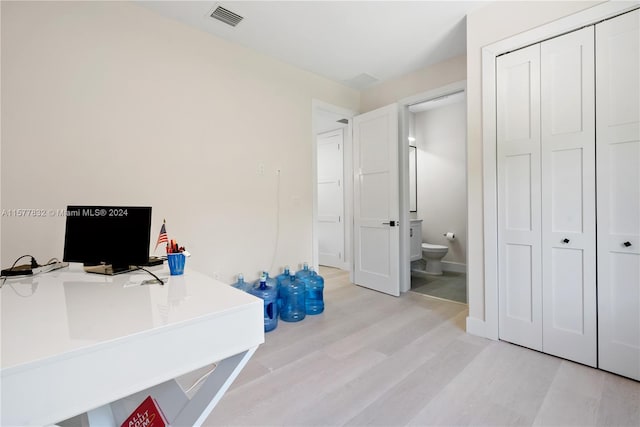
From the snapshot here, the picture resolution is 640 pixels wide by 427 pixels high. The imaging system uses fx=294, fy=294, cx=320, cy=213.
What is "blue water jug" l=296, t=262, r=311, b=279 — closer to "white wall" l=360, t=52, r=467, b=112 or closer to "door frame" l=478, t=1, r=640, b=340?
"door frame" l=478, t=1, r=640, b=340

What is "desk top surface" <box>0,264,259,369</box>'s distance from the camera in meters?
0.69

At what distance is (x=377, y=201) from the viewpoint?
3.66 m

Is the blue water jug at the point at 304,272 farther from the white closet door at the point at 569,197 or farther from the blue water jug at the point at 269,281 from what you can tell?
the white closet door at the point at 569,197

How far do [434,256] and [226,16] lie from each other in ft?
13.1

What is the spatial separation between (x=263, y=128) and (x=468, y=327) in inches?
105

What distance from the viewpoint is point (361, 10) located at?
238 cm

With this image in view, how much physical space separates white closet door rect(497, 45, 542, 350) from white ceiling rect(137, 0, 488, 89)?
700 mm

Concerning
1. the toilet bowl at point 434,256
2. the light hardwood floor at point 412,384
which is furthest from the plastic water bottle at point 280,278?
the toilet bowl at point 434,256

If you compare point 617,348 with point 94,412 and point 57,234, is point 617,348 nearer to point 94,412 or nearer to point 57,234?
point 94,412

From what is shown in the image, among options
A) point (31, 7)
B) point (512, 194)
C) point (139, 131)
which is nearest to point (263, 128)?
point (139, 131)

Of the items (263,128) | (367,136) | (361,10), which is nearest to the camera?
(361,10)

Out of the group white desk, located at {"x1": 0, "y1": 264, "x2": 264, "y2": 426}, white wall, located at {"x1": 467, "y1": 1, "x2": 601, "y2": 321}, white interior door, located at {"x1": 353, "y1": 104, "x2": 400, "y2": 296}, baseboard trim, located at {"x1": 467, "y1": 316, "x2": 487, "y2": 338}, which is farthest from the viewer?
white interior door, located at {"x1": 353, "y1": 104, "x2": 400, "y2": 296}

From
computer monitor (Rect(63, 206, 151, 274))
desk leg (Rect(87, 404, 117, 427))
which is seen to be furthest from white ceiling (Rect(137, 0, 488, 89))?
desk leg (Rect(87, 404, 117, 427))

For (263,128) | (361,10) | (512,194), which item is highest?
(361,10)
